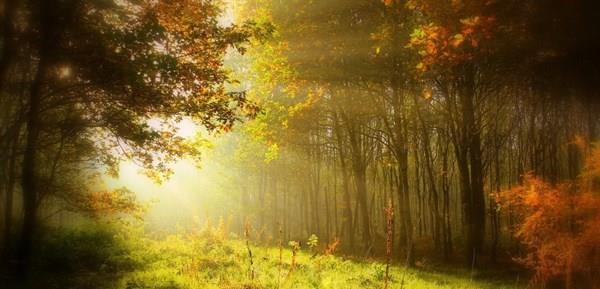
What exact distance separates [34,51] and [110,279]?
6600 millimetres

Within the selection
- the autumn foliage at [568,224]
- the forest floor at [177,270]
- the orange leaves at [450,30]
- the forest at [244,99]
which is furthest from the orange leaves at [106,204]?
the autumn foliage at [568,224]

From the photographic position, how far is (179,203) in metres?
73.4

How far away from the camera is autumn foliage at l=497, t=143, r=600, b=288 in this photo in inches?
432

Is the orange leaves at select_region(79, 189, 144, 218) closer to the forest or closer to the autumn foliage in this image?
the forest

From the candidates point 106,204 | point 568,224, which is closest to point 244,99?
point 106,204

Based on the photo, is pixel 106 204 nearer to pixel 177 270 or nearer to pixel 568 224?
pixel 177 270

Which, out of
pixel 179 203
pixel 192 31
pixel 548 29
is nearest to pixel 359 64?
pixel 548 29

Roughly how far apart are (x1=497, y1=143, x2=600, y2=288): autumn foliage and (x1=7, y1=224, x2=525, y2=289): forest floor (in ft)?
10.1

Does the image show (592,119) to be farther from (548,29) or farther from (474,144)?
(548,29)

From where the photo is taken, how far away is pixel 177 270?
40.8ft

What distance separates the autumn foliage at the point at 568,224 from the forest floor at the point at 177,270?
3074mm

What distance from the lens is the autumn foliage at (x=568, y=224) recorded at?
10969mm

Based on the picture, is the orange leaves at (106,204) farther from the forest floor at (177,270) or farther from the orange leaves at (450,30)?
the orange leaves at (450,30)

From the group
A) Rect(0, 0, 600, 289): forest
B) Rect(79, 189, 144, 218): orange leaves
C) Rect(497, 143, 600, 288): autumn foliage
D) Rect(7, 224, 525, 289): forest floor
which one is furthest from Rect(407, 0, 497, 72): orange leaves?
Rect(79, 189, 144, 218): orange leaves
